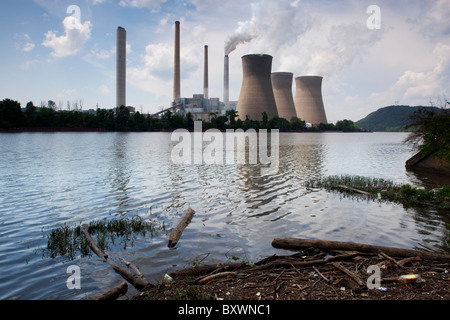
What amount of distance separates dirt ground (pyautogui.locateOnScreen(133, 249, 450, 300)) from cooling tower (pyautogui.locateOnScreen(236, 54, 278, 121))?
258 ft

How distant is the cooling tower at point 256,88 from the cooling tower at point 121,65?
42924 mm

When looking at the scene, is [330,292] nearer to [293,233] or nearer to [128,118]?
[293,233]

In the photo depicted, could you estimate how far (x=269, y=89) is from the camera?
287ft

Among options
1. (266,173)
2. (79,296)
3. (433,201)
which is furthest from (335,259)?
(266,173)

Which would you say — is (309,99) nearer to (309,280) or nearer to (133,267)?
(133,267)

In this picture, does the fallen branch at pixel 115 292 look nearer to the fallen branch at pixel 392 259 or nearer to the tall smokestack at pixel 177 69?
the fallen branch at pixel 392 259

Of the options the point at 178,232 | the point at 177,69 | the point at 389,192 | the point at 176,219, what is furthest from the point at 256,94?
the point at 178,232

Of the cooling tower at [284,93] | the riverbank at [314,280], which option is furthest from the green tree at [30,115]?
the riverbank at [314,280]

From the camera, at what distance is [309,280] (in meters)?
4.55

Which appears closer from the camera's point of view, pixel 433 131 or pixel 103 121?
pixel 433 131

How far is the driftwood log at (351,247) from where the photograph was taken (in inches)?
219

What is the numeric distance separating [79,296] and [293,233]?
4.48m

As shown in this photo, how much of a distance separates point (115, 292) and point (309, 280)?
2598 millimetres

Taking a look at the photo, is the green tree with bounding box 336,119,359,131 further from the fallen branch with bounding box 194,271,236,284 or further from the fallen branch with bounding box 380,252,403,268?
the fallen branch with bounding box 194,271,236,284
